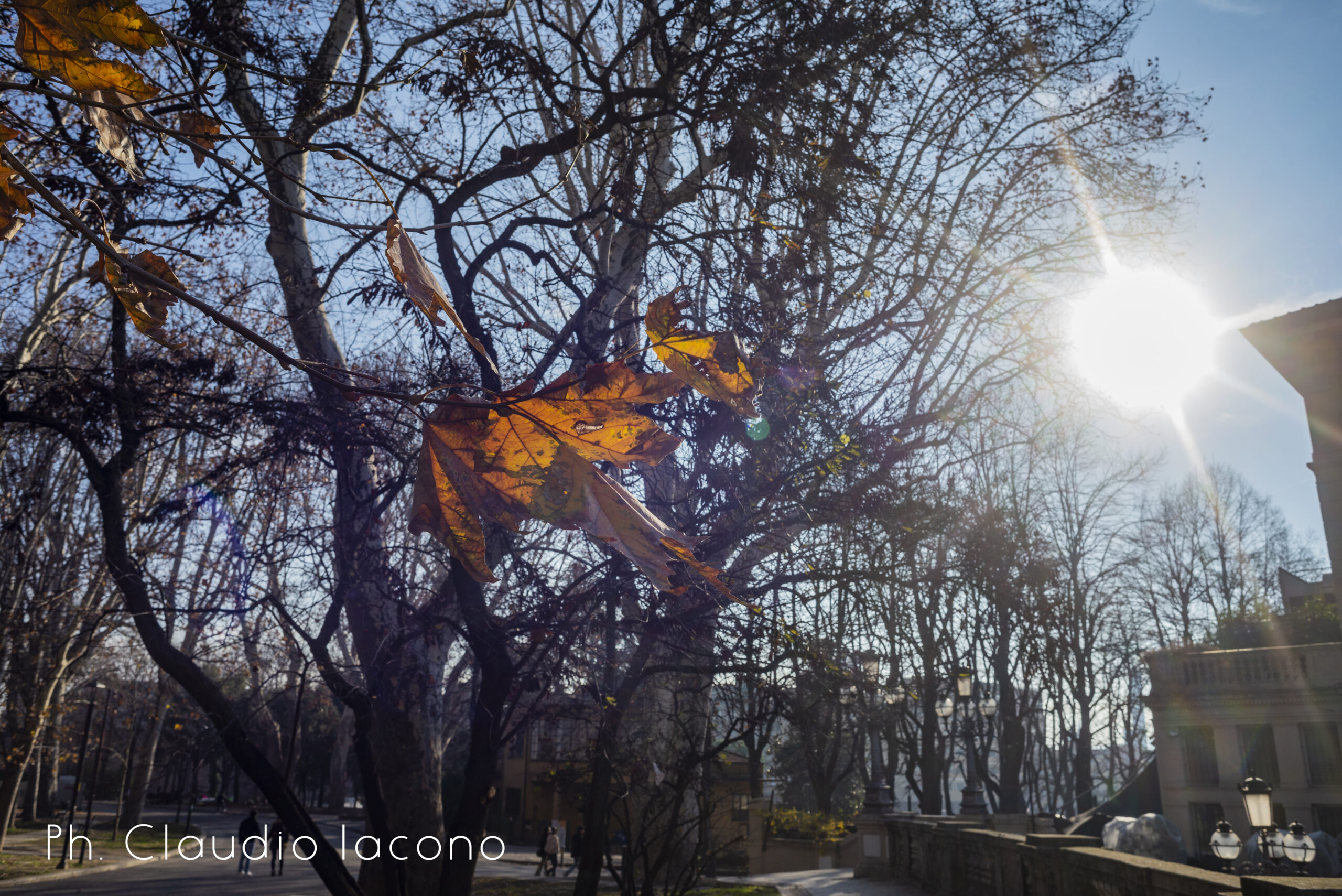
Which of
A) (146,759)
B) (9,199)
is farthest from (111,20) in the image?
(146,759)

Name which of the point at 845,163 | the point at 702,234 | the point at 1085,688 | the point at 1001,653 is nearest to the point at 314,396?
the point at 702,234

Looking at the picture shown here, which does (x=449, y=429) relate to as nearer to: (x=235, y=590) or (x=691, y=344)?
(x=691, y=344)

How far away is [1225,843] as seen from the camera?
46.3 ft

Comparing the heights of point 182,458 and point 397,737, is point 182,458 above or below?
above

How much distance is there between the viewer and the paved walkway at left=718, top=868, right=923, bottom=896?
15938 millimetres

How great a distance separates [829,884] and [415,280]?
64.2ft

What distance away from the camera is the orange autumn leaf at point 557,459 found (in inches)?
63.0

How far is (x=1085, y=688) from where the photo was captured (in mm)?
33750

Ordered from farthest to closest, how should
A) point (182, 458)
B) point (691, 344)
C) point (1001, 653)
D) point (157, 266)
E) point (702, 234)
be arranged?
1. point (1001, 653)
2. point (182, 458)
3. point (702, 234)
4. point (157, 266)
5. point (691, 344)

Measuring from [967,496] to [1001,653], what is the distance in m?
17.0

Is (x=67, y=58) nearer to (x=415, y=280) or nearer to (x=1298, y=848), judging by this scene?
(x=415, y=280)

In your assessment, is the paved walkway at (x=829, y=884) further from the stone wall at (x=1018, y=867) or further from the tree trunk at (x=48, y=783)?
the tree trunk at (x=48, y=783)

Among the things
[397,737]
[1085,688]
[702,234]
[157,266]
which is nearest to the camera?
[157,266]

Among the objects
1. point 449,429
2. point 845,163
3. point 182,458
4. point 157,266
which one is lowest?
point 449,429
